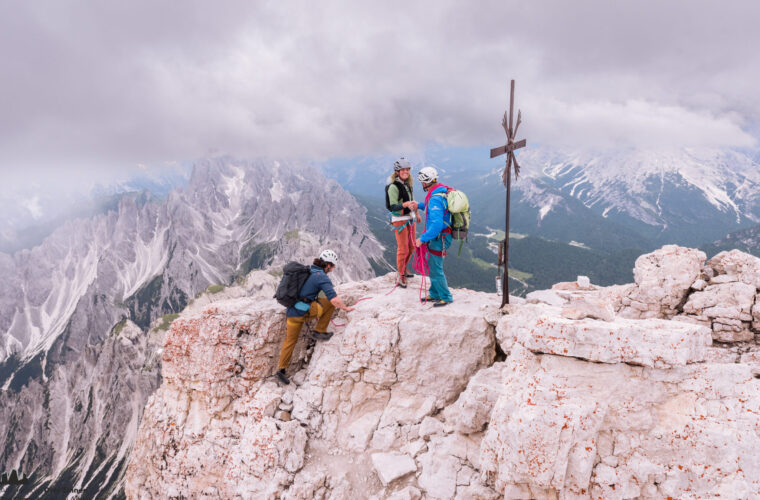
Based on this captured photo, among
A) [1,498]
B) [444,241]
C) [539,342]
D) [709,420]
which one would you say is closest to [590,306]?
[539,342]

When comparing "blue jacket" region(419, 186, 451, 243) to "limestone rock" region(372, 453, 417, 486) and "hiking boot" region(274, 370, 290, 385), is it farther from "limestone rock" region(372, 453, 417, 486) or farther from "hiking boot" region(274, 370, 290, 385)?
"hiking boot" region(274, 370, 290, 385)

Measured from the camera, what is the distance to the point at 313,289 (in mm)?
12648

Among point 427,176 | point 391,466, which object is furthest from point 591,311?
point 391,466

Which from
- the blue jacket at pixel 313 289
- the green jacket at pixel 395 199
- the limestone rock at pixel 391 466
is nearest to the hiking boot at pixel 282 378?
the blue jacket at pixel 313 289

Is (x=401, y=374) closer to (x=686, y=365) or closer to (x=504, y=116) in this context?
(x=686, y=365)

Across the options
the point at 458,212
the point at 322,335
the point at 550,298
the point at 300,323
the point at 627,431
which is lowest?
the point at 627,431

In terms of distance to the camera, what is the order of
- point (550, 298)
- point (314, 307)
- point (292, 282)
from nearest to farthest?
point (292, 282) → point (314, 307) → point (550, 298)

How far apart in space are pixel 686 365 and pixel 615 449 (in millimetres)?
2475

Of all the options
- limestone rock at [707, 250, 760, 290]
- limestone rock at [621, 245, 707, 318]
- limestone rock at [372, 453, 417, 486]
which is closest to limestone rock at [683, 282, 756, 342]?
limestone rock at [707, 250, 760, 290]

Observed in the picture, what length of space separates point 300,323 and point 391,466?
5.48 m

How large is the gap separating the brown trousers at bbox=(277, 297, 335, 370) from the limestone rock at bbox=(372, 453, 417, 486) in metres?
4.57

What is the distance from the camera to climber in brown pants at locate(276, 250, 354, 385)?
41.4 feet

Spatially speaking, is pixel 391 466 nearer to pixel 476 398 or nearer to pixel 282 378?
pixel 476 398

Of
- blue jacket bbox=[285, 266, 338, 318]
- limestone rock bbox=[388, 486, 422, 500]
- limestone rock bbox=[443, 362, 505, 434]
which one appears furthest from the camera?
blue jacket bbox=[285, 266, 338, 318]
